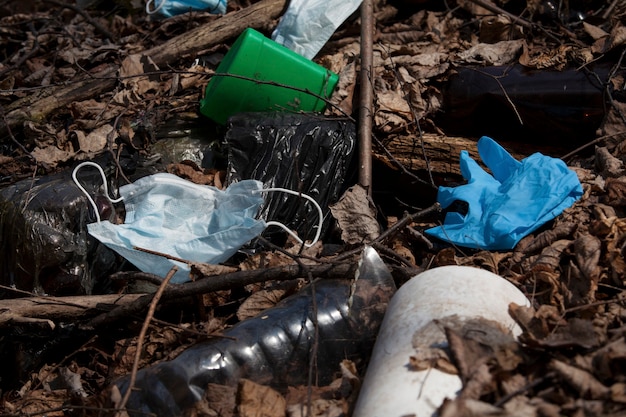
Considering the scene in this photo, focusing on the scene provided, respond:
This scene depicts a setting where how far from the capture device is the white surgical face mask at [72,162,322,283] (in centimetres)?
314

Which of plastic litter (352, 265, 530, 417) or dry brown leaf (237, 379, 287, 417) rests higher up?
plastic litter (352, 265, 530, 417)

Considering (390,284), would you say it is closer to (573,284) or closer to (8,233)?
(573,284)

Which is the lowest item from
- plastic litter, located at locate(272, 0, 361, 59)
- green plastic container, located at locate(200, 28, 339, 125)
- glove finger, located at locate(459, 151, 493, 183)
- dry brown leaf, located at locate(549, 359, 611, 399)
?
glove finger, located at locate(459, 151, 493, 183)

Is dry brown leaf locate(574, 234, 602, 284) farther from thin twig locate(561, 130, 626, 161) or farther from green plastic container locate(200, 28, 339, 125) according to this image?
green plastic container locate(200, 28, 339, 125)

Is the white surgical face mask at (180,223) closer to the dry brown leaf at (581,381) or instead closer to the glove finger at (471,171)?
the glove finger at (471,171)

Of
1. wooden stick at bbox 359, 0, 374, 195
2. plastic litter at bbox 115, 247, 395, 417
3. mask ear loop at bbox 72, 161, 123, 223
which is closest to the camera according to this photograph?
plastic litter at bbox 115, 247, 395, 417

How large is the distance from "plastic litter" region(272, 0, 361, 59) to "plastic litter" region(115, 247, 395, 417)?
83.3 inches

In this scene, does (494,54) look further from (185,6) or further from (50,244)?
(50,244)

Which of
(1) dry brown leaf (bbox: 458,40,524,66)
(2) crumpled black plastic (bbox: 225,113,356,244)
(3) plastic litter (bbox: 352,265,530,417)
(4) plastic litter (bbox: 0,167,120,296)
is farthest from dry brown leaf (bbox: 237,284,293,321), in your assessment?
(1) dry brown leaf (bbox: 458,40,524,66)

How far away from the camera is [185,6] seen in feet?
16.4

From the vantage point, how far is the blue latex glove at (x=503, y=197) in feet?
9.41

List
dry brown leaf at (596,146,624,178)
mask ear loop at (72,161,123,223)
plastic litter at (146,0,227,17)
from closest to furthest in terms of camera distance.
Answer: dry brown leaf at (596,146,624,178)
mask ear loop at (72,161,123,223)
plastic litter at (146,0,227,17)

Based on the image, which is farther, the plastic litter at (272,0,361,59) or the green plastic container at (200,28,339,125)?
the plastic litter at (272,0,361,59)

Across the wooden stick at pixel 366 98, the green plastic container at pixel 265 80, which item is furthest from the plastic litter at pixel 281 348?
the green plastic container at pixel 265 80
